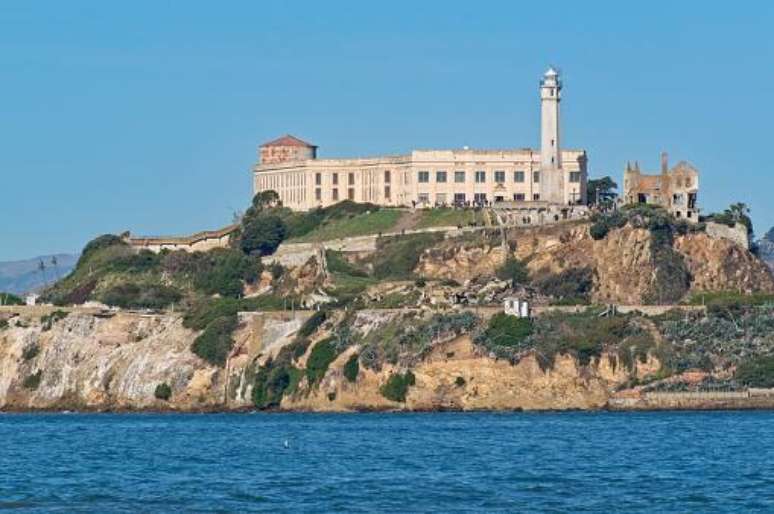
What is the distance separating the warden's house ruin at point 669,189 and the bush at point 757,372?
2597 cm

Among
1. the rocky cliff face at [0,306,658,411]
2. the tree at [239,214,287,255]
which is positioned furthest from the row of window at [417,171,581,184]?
the rocky cliff face at [0,306,658,411]

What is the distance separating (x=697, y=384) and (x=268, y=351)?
28.7 metres

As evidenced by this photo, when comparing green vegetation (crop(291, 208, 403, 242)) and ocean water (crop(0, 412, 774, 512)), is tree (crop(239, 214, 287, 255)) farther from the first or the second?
ocean water (crop(0, 412, 774, 512))

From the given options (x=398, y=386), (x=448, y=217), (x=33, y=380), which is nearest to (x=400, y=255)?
(x=448, y=217)

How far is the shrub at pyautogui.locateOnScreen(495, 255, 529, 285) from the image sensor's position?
149 metres

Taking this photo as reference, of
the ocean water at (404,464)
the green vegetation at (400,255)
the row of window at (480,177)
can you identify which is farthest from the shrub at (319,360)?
the row of window at (480,177)

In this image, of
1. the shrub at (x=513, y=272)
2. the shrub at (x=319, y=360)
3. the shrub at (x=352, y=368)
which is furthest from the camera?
the shrub at (x=513, y=272)

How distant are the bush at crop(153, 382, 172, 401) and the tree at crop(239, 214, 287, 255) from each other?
26939 millimetres

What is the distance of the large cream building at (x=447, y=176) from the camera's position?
536 ft

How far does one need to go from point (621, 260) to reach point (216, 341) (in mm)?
25867

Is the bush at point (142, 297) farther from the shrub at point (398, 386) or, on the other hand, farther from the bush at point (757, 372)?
the bush at point (757, 372)

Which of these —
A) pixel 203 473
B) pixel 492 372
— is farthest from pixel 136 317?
pixel 203 473

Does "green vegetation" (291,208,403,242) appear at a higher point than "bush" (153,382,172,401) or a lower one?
higher

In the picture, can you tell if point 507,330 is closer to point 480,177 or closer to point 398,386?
point 398,386
